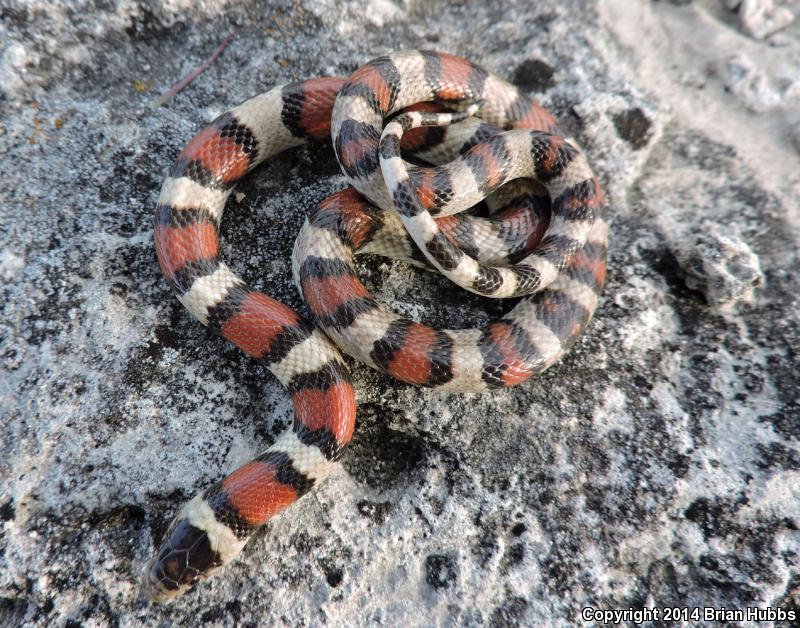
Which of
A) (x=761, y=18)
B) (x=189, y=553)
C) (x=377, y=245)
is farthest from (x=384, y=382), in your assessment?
(x=761, y=18)

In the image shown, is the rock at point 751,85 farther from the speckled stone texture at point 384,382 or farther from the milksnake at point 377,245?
the milksnake at point 377,245

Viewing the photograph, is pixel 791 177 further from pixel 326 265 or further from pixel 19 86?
pixel 19 86

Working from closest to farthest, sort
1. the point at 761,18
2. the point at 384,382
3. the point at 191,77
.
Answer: the point at 384,382 → the point at 191,77 → the point at 761,18

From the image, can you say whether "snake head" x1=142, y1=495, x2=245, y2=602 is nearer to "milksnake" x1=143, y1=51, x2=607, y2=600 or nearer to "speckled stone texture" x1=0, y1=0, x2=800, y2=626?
"milksnake" x1=143, y1=51, x2=607, y2=600

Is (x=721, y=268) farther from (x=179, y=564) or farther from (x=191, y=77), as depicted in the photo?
(x=191, y=77)

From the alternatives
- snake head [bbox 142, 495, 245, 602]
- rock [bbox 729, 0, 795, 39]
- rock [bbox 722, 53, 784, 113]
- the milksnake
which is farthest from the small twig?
rock [bbox 729, 0, 795, 39]

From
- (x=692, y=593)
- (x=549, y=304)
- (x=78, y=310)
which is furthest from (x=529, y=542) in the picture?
(x=78, y=310)
